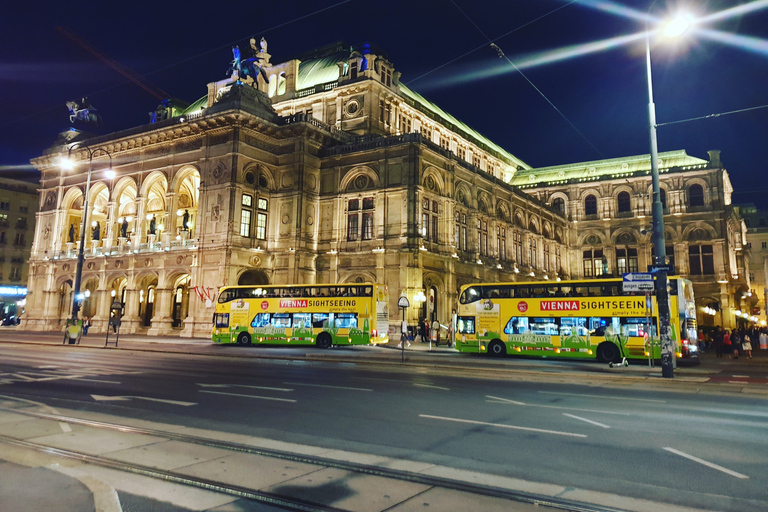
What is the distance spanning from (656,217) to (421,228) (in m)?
23.3

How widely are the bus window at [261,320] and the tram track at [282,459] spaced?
24.1 metres

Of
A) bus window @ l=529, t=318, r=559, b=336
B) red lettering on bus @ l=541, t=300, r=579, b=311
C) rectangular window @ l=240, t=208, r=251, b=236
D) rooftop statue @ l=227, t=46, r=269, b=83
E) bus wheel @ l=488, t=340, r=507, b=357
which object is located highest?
rooftop statue @ l=227, t=46, r=269, b=83

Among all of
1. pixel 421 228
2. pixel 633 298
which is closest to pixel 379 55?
pixel 421 228

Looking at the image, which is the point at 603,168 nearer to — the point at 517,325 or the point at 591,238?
the point at 591,238

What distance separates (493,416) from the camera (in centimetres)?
993

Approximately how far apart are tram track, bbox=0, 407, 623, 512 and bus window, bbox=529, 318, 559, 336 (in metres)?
20.7

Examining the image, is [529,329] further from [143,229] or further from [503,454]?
[143,229]

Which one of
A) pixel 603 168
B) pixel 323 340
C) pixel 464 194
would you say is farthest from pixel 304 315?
pixel 603 168

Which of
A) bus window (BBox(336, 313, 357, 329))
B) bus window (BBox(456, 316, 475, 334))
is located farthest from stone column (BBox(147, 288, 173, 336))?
bus window (BBox(456, 316, 475, 334))

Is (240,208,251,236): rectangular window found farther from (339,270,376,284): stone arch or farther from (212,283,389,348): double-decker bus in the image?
(212,283,389,348): double-decker bus

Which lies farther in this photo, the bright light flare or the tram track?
the bright light flare

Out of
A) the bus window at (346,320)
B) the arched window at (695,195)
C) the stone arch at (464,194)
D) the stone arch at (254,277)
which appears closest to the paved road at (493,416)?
the bus window at (346,320)

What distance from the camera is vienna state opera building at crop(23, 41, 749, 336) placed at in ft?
133

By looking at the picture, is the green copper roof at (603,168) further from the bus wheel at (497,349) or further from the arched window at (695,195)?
the bus wheel at (497,349)
